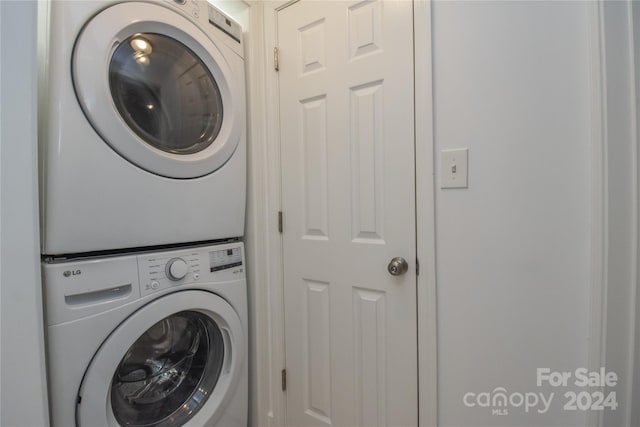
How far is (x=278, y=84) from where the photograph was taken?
117cm

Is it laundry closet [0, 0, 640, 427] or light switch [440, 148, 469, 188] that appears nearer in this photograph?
laundry closet [0, 0, 640, 427]

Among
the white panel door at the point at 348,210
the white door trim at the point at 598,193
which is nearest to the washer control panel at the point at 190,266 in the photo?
the white panel door at the point at 348,210

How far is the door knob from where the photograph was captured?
91 centimetres

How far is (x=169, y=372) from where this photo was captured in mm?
935

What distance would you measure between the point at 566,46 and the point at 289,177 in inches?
37.6

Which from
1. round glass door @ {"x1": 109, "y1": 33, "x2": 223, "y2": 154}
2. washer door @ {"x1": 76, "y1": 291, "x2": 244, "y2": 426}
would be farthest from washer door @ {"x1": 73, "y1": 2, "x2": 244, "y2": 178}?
washer door @ {"x1": 76, "y1": 291, "x2": 244, "y2": 426}

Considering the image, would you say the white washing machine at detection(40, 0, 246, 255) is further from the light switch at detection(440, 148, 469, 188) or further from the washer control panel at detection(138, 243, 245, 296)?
the light switch at detection(440, 148, 469, 188)

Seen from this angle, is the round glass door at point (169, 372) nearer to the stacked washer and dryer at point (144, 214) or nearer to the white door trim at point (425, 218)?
the stacked washer and dryer at point (144, 214)

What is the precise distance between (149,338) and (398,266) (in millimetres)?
854

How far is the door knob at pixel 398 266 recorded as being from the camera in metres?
0.91

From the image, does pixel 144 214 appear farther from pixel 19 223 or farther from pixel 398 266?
pixel 398 266

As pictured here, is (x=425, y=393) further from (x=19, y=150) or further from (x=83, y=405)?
(x=19, y=150)

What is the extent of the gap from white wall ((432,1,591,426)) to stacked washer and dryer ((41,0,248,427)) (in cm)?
76

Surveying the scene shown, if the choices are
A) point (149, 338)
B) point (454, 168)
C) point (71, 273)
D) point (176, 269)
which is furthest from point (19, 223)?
point (454, 168)
